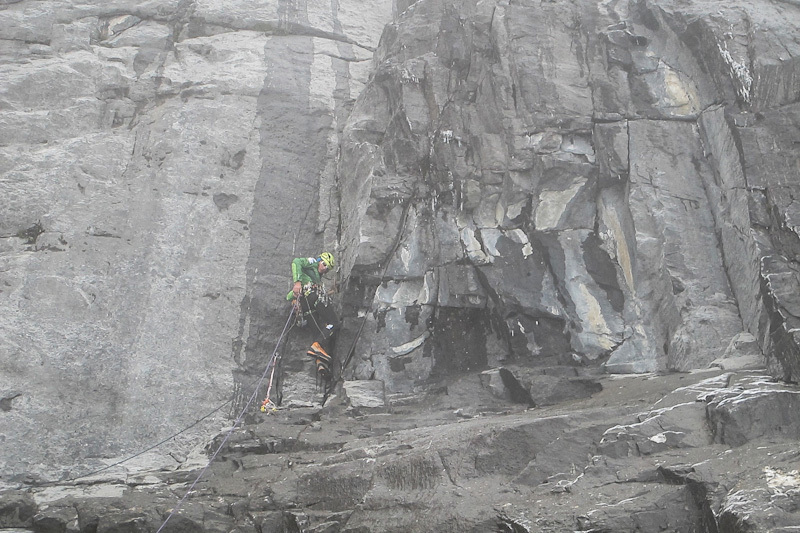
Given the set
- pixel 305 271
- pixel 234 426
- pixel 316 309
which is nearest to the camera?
pixel 234 426

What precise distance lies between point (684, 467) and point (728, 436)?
28.2 inches

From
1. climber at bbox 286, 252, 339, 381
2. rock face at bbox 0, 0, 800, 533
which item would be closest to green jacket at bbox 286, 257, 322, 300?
climber at bbox 286, 252, 339, 381

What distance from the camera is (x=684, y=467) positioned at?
21.1 feet

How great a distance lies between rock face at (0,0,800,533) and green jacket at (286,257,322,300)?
43 cm

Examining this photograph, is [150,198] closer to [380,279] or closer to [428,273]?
[380,279]

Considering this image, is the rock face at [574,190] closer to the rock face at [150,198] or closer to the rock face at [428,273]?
the rock face at [428,273]

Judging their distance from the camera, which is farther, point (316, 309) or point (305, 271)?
point (305, 271)

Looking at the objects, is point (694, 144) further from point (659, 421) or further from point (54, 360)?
point (54, 360)

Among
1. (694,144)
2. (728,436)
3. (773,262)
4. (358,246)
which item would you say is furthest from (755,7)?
(728,436)

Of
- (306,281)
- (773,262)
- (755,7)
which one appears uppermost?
(755,7)

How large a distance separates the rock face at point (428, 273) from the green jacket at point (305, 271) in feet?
1.42

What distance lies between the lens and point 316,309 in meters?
10.9

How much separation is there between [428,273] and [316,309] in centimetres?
166

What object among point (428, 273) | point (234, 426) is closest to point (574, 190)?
point (428, 273)
